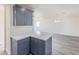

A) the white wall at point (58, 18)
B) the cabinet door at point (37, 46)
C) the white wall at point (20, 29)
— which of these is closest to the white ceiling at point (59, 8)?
the white wall at point (58, 18)

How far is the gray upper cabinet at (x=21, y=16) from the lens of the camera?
162 cm

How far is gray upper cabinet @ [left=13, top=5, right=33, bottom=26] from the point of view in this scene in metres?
1.62

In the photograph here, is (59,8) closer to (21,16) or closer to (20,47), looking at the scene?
(21,16)

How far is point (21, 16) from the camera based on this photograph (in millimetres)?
1646

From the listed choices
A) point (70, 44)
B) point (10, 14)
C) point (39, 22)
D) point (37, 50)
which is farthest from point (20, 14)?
point (70, 44)

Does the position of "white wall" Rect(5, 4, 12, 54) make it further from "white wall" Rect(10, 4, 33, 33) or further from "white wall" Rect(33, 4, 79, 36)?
"white wall" Rect(33, 4, 79, 36)

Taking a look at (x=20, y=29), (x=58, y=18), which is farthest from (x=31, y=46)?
(x=58, y=18)

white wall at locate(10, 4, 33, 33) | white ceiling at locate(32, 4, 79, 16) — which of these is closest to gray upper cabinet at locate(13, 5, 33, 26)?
white wall at locate(10, 4, 33, 33)
